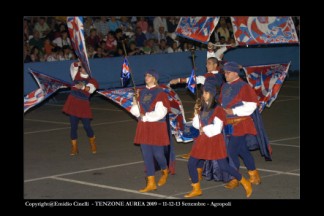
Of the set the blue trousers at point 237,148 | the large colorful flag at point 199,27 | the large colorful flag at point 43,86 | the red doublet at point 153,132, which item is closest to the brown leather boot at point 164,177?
the red doublet at point 153,132

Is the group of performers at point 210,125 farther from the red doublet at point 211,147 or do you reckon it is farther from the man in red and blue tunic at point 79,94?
the man in red and blue tunic at point 79,94

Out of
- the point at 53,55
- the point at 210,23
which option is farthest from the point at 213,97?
the point at 53,55

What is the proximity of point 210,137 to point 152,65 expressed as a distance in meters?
13.4

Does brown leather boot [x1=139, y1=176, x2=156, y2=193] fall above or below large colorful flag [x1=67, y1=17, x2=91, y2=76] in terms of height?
below

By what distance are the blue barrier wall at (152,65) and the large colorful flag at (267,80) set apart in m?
9.69

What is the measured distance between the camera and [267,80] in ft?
39.2

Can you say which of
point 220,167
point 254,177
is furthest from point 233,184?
point 220,167

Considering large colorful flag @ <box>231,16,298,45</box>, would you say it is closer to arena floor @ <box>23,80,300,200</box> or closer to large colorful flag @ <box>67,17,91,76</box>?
arena floor @ <box>23,80,300,200</box>

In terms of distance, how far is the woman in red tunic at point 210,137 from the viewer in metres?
9.37

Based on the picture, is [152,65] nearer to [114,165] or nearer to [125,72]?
[114,165]

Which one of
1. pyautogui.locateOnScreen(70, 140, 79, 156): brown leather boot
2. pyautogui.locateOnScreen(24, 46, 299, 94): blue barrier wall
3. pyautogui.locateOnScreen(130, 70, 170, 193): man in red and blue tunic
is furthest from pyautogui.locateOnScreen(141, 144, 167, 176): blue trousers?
pyautogui.locateOnScreen(24, 46, 299, 94): blue barrier wall

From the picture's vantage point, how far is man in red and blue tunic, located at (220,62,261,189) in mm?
9938

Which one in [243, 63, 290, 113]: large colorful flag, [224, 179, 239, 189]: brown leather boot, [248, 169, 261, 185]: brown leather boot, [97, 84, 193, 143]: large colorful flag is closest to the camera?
[224, 179, 239, 189]: brown leather boot

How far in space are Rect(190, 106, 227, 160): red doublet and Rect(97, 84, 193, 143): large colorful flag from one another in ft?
6.86
